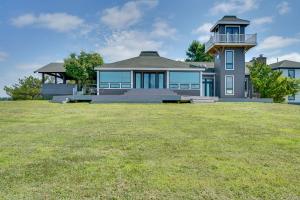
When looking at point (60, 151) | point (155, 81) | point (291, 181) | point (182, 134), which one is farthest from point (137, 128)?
point (155, 81)

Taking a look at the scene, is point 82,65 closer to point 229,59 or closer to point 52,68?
point 52,68

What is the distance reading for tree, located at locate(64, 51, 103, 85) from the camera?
1368 inches

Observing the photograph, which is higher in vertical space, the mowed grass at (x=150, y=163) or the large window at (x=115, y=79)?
the large window at (x=115, y=79)

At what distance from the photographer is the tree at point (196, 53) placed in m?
58.9

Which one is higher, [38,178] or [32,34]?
[32,34]

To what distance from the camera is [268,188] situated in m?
4.93

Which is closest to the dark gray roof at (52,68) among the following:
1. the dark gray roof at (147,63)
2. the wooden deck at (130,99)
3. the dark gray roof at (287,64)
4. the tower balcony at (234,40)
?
the dark gray roof at (147,63)

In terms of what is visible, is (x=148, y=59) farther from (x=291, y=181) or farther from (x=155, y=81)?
(x=291, y=181)

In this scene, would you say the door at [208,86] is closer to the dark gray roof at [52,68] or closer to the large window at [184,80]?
the large window at [184,80]

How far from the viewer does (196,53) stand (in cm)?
6031

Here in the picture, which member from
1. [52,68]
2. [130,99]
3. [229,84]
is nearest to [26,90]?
[52,68]

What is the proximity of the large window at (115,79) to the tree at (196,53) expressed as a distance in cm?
3139

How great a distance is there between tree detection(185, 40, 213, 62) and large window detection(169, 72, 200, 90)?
94.7 ft

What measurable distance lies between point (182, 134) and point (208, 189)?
461 centimetres
